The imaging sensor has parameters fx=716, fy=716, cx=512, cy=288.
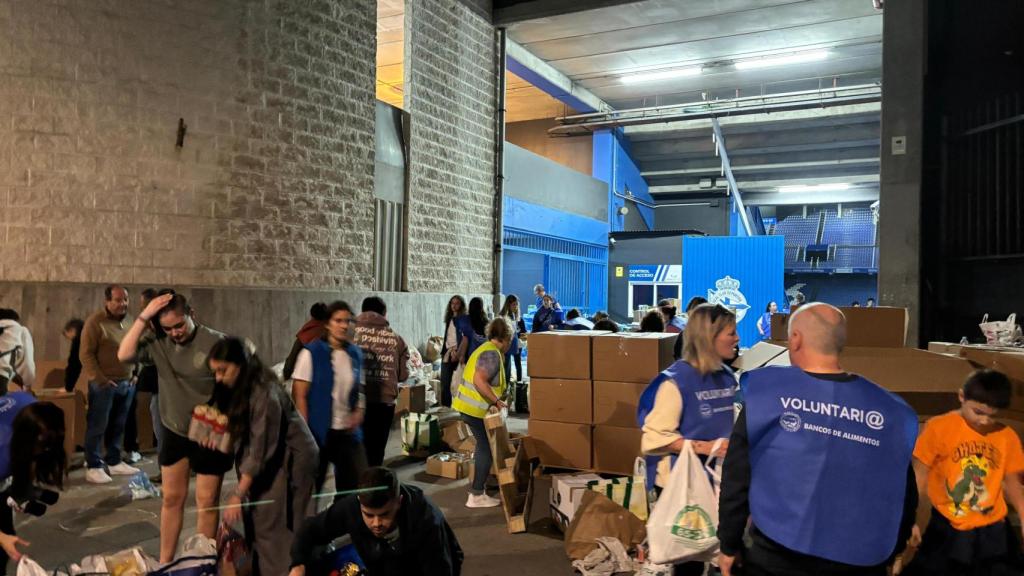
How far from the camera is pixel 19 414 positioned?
319 cm

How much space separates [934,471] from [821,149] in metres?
19.9

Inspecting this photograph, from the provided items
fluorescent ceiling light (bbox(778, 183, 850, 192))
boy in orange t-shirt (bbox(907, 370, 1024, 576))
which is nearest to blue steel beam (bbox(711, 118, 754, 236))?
fluorescent ceiling light (bbox(778, 183, 850, 192))

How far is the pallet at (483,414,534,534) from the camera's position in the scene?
4977mm

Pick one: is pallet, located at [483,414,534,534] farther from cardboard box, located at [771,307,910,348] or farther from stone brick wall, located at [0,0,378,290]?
stone brick wall, located at [0,0,378,290]

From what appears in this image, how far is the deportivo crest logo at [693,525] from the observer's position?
2.96 meters

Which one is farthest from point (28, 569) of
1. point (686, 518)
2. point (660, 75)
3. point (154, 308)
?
point (660, 75)

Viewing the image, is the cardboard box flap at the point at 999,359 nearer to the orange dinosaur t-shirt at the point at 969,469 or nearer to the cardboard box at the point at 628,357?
the orange dinosaur t-shirt at the point at 969,469

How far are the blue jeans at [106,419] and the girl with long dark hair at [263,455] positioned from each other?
10.9 ft

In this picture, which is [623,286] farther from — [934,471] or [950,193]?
[934,471]

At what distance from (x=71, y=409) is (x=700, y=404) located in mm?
5804

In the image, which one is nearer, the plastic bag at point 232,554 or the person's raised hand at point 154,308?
the plastic bag at point 232,554

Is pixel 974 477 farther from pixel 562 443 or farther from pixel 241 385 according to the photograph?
pixel 241 385

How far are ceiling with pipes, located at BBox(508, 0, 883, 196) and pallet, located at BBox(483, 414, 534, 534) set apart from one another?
9887 mm

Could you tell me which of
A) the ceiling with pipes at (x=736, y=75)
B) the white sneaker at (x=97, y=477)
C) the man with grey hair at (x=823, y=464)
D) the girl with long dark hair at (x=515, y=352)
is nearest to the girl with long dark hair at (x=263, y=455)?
the man with grey hair at (x=823, y=464)
